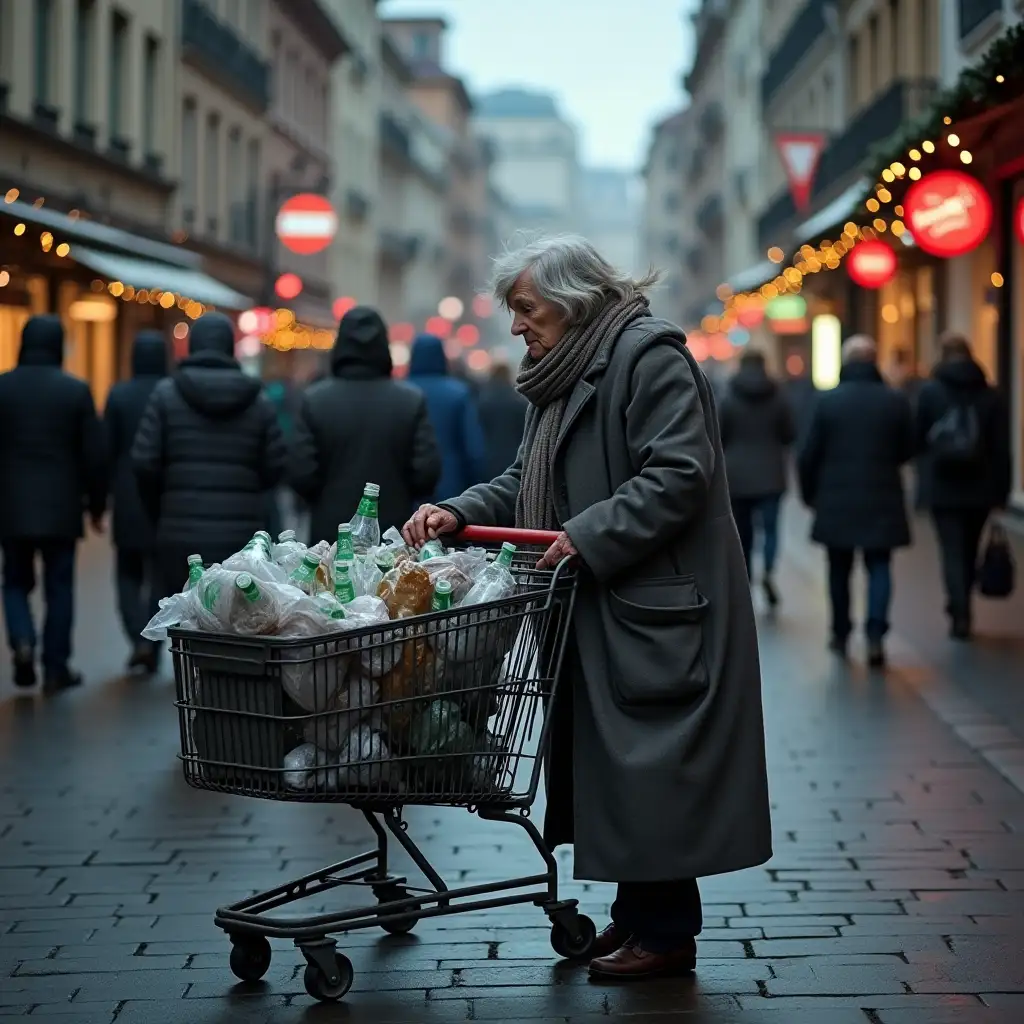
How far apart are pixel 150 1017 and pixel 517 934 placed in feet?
3.95

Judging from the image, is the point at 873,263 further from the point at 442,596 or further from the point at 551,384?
the point at 442,596

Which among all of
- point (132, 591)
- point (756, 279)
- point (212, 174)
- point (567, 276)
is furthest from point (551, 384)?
point (212, 174)

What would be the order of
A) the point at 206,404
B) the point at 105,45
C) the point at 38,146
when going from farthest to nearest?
the point at 105,45 → the point at 38,146 → the point at 206,404

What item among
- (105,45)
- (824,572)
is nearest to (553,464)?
(824,572)

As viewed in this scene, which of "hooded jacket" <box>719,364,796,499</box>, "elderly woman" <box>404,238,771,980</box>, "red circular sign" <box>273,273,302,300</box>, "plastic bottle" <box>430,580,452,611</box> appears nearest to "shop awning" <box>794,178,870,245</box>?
"hooded jacket" <box>719,364,796,499</box>

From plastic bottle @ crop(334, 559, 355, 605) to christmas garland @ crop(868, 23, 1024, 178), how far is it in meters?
6.99

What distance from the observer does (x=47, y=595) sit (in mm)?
11133

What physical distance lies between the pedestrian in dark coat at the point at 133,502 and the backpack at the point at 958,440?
4.49m

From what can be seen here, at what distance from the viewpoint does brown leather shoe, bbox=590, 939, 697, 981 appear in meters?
5.47

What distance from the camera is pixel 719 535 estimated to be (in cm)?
539

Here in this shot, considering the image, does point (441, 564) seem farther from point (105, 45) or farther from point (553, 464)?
point (105, 45)

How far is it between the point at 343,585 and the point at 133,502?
7126mm

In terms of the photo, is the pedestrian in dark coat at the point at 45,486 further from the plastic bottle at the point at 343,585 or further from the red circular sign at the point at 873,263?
the red circular sign at the point at 873,263

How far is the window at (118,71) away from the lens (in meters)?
32.2
